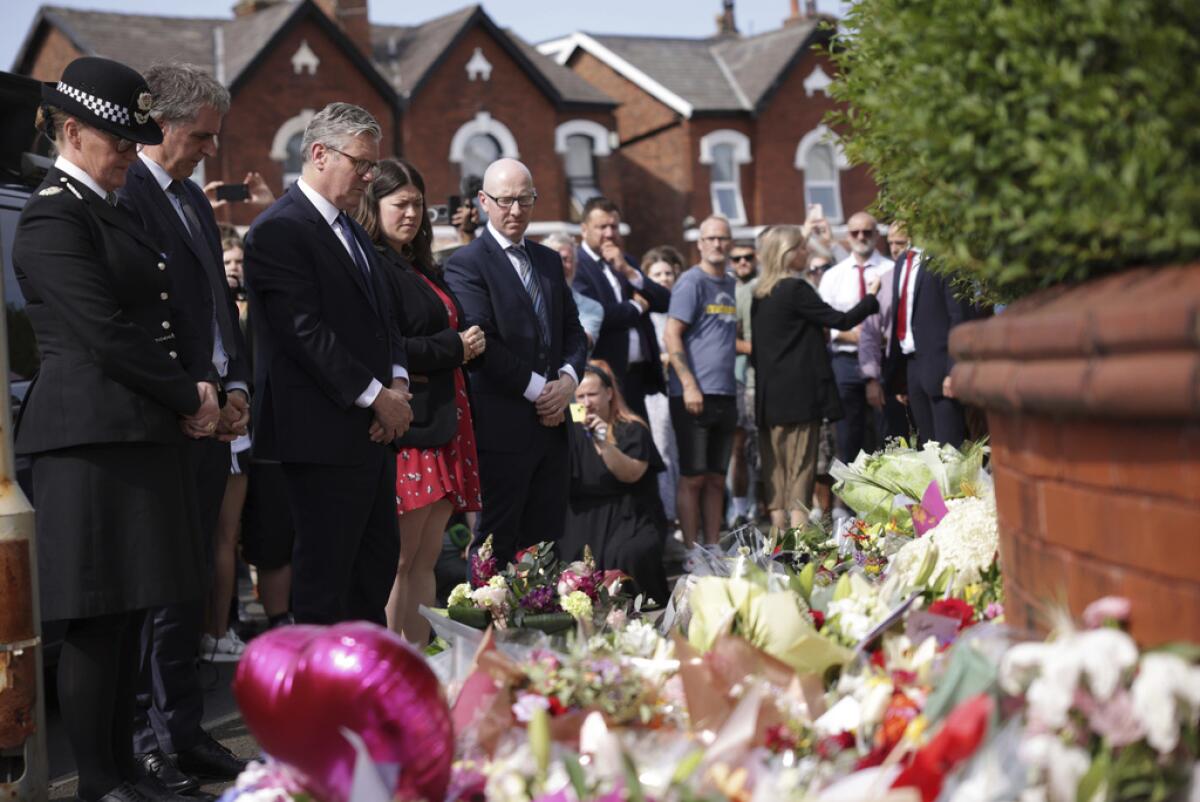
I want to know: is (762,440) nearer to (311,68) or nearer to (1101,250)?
(1101,250)

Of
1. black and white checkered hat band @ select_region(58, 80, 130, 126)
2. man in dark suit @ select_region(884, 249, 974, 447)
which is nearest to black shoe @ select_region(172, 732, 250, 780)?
black and white checkered hat band @ select_region(58, 80, 130, 126)

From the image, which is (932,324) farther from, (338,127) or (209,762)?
(209,762)

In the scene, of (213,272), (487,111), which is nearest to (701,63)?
(487,111)

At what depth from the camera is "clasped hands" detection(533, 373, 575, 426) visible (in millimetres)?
5691

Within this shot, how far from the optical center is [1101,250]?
2.20m

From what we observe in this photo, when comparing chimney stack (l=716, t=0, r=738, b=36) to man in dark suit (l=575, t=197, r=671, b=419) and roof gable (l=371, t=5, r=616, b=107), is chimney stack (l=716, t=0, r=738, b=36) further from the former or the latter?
man in dark suit (l=575, t=197, r=671, b=419)

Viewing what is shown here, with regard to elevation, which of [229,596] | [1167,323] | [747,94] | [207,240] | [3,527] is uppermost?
[747,94]

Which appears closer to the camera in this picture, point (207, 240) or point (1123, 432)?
point (1123, 432)

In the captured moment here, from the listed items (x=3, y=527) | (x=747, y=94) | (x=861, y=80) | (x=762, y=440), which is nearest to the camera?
(x=861, y=80)

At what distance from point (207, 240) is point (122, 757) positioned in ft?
5.48

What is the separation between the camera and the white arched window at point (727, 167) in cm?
3186

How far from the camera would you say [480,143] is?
29.4 metres

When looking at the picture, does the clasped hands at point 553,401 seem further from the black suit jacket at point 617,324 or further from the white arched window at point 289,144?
the white arched window at point 289,144

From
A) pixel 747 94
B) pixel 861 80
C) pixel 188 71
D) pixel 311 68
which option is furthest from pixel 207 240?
pixel 747 94
